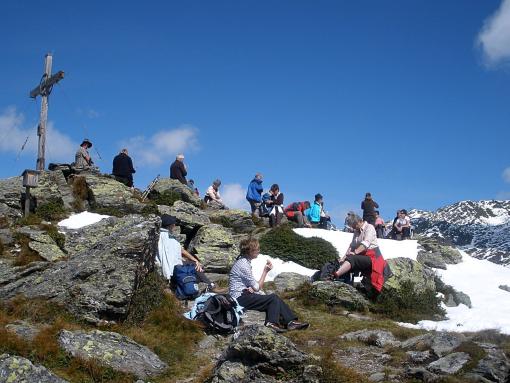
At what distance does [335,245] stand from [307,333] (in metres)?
10.6

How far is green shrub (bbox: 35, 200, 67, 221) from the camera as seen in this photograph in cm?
2027

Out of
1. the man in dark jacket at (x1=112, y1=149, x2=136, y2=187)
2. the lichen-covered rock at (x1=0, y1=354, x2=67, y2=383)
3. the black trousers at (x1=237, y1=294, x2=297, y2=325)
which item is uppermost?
the man in dark jacket at (x1=112, y1=149, x2=136, y2=187)

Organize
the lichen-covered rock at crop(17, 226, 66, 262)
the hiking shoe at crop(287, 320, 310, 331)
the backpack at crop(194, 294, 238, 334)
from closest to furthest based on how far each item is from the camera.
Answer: the backpack at crop(194, 294, 238, 334), the hiking shoe at crop(287, 320, 310, 331), the lichen-covered rock at crop(17, 226, 66, 262)

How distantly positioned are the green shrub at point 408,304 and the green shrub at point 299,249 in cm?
465

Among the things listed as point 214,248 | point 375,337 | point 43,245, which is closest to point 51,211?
A: point 43,245

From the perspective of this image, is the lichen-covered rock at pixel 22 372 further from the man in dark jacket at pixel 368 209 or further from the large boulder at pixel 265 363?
the man in dark jacket at pixel 368 209

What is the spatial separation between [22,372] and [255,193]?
65.4 feet

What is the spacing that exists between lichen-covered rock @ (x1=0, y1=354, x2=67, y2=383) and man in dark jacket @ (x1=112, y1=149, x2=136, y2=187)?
62.8 ft

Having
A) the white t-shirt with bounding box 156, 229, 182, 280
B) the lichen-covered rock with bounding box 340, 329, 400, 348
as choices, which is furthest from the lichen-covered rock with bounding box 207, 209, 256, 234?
the lichen-covered rock with bounding box 340, 329, 400, 348

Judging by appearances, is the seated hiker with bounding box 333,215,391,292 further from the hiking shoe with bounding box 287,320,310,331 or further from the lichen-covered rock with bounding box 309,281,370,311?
the hiking shoe with bounding box 287,320,310,331

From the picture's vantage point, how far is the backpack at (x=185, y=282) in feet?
42.2

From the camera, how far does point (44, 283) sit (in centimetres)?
1065

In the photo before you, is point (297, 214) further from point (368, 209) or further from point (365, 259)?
point (365, 259)

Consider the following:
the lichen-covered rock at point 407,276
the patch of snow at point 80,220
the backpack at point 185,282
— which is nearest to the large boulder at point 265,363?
the backpack at point 185,282
